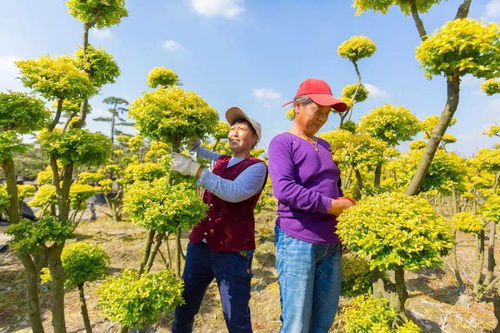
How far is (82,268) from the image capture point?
4.16 m

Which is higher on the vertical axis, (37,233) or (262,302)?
(37,233)

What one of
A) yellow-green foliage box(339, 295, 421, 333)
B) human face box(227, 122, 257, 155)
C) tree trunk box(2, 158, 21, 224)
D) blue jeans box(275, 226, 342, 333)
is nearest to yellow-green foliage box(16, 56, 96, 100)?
tree trunk box(2, 158, 21, 224)

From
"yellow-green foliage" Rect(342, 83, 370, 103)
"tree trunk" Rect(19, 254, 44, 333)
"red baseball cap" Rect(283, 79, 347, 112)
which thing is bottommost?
"tree trunk" Rect(19, 254, 44, 333)

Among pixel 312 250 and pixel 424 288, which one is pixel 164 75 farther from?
pixel 424 288

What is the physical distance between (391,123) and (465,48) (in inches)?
84.7

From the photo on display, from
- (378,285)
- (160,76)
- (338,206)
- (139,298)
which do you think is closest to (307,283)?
(338,206)

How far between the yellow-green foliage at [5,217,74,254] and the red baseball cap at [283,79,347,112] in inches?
133

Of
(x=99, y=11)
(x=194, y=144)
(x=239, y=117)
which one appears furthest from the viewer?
(x=99, y=11)

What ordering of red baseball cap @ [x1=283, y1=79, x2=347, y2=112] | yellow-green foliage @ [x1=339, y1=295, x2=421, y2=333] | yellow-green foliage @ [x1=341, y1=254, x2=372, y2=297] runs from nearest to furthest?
red baseball cap @ [x1=283, y1=79, x2=347, y2=112] < yellow-green foliage @ [x1=339, y1=295, x2=421, y2=333] < yellow-green foliage @ [x1=341, y1=254, x2=372, y2=297]

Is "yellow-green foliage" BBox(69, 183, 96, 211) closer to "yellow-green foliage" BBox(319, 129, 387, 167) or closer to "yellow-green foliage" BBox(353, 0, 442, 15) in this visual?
"yellow-green foliage" BBox(319, 129, 387, 167)

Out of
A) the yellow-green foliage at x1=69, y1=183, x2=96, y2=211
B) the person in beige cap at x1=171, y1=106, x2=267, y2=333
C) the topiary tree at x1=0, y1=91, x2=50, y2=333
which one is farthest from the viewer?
the yellow-green foliage at x1=69, y1=183, x2=96, y2=211

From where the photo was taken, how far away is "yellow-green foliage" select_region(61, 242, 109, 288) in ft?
13.4

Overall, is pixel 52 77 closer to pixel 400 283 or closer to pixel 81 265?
pixel 81 265

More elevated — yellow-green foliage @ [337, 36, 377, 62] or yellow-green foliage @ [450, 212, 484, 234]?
yellow-green foliage @ [337, 36, 377, 62]
